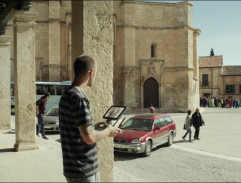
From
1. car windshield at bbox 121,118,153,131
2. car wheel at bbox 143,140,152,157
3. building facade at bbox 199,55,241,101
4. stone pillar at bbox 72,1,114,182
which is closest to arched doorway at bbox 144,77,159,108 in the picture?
car windshield at bbox 121,118,153,131

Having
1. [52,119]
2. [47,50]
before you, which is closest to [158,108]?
[47,50]

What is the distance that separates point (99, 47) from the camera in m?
4.26

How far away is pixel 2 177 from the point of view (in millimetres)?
5055

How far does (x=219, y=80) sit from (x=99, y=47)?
49.6m

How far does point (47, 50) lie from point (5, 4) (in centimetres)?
1952

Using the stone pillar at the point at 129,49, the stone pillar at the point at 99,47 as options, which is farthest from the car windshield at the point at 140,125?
the stone pillar at the point at 129,49

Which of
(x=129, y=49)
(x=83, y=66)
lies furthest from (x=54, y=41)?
(x=83, y=66)

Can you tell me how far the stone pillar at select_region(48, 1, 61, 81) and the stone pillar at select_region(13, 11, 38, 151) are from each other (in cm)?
1924

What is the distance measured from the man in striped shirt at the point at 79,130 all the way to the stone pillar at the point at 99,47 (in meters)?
1.65

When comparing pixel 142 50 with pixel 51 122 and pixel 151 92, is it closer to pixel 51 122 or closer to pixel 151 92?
pixel 151 92

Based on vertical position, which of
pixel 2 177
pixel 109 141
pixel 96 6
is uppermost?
pixel 96 6

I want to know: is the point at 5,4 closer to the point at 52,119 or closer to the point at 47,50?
the point at 52,119

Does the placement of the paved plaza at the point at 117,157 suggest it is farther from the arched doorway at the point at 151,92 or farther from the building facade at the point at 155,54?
the arched doorway at the point at 151,92

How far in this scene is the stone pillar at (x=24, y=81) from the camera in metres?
7.32
